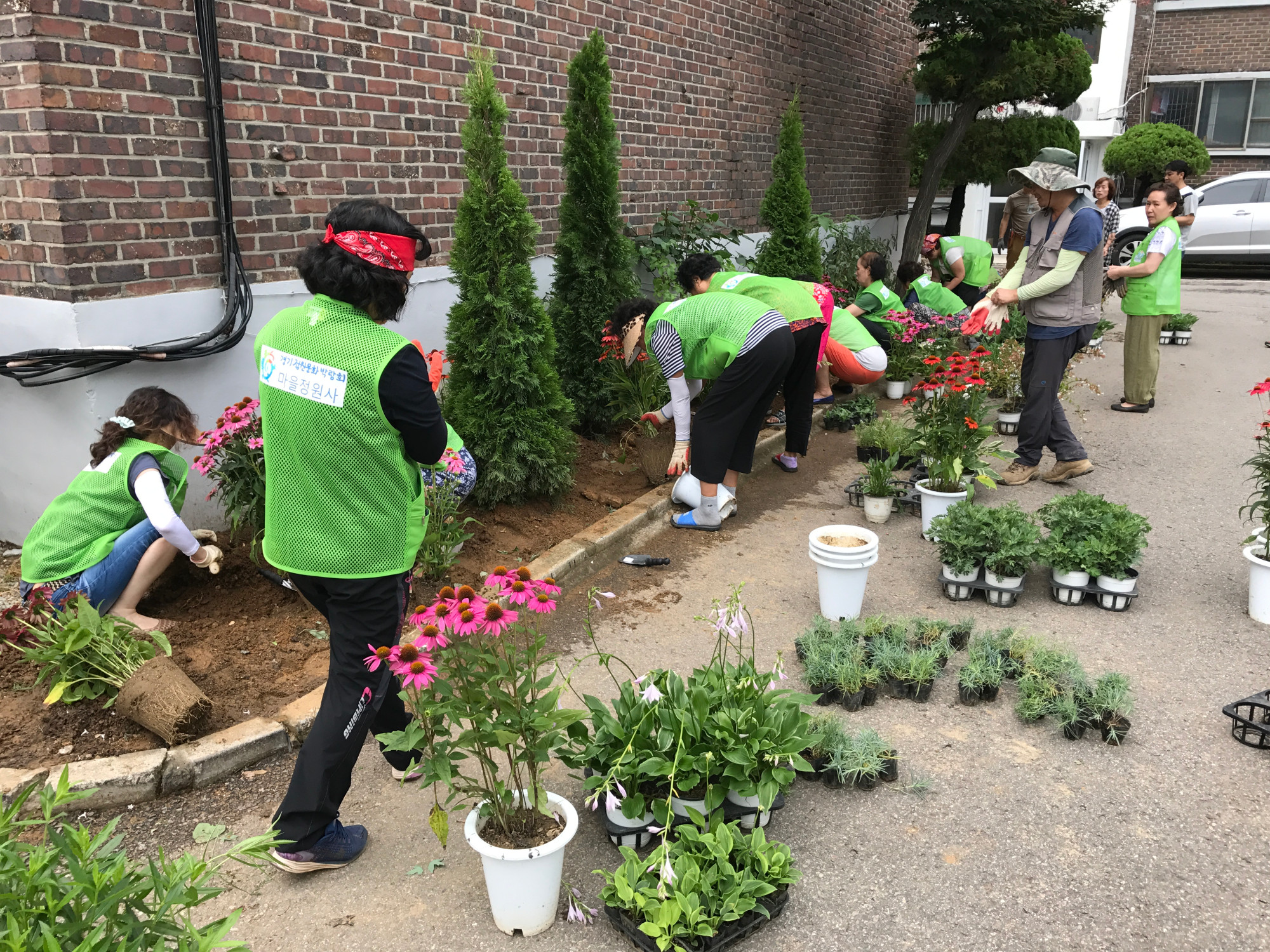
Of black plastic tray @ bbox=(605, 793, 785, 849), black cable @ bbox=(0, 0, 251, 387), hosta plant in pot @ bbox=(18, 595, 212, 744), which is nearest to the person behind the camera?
black plastic tray @ bbox=(605, 793, 785, 849)

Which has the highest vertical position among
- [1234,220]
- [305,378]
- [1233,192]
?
[1233,192]

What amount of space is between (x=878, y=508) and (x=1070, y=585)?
4.60ft

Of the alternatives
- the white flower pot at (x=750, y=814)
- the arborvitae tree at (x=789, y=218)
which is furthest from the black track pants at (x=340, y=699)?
the arborvitae tree at (x=789, y=218)

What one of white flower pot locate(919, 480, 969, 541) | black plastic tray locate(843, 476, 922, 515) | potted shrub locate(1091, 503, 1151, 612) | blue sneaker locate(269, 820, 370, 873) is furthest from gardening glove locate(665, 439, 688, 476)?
blue sneaker locate(269, 820, 370, 873)

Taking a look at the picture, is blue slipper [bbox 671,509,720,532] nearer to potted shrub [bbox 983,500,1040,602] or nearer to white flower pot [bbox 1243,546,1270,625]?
potted shrub [bbox 983,500,1040,602]

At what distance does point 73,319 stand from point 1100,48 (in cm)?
2800

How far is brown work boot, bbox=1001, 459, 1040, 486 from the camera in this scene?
6.22 m

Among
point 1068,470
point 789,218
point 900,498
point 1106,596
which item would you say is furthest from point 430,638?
point 789,218

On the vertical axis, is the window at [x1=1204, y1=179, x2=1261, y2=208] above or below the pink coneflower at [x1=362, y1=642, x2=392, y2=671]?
above

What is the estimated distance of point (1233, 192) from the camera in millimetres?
16688

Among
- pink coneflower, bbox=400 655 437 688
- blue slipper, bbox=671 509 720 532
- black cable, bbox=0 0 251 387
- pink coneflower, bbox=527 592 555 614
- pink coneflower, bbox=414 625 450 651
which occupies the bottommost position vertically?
blue slipper, bbox=671 509 720 532

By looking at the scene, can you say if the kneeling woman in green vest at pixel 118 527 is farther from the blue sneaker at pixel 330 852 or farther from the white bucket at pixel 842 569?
the white bucket at pixel 842 569

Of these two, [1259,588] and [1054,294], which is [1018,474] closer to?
[1054,294]

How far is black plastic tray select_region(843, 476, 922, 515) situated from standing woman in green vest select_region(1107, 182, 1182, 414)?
10.7 ft
